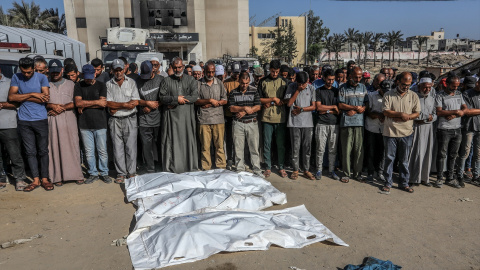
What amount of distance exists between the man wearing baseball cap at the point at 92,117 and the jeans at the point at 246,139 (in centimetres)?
234

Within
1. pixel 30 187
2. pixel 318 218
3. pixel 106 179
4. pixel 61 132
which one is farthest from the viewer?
pixel 106 179

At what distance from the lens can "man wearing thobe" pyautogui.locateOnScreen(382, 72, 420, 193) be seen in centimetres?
573

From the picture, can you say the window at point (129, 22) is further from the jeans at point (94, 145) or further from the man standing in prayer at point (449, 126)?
the man standing in prayer at point (449, 126)

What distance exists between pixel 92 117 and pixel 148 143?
1.06 meters

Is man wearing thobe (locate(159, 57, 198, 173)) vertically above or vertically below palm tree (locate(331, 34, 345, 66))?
below

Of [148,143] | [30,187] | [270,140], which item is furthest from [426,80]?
[30,187]

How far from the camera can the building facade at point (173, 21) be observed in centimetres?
4081

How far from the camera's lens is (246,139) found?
680cm

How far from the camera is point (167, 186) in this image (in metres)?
5.46

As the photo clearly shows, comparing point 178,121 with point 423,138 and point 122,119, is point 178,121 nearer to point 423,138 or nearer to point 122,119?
point 122,119

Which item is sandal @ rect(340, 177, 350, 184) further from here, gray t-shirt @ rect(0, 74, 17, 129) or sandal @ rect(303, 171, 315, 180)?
gray t-shirt @ rect(0, 74, 17, 129)

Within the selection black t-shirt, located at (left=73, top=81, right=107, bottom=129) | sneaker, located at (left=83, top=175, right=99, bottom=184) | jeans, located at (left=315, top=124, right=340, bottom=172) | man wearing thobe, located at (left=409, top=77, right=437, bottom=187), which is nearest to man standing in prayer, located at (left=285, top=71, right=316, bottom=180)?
jeans, located at (left=315, top=124, right=340, bottom=172)

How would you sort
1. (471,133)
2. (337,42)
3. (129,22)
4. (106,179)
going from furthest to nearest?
(337,42), (129,22), (106,179), (471,133)

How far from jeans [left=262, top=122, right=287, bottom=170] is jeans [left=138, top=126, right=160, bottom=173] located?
81.0 inches
